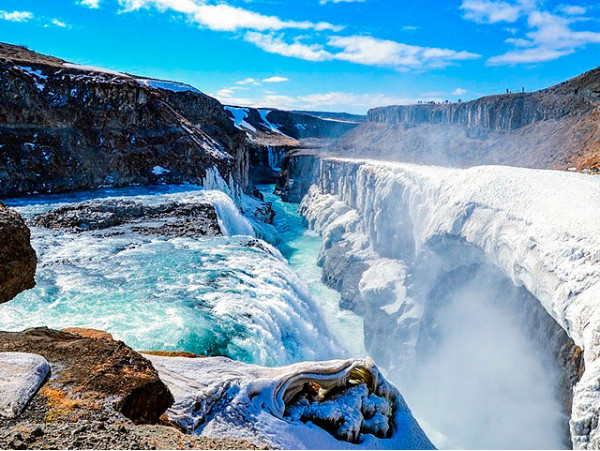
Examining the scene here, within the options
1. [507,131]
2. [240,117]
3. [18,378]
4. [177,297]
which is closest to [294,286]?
[177,297]

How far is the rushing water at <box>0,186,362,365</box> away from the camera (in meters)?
7.75

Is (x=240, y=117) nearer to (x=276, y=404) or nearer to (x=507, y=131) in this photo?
(x=507, y=131)

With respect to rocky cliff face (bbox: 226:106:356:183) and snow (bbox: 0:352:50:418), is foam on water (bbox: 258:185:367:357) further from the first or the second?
rocky cliff face (bbox: 226:106:356:183)

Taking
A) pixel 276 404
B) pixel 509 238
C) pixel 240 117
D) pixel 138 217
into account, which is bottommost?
pixel 138 217

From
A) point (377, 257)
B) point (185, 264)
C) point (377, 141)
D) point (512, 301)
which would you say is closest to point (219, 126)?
point (377, 141)

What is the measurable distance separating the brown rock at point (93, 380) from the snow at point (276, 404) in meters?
0.42

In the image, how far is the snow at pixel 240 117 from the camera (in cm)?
9122

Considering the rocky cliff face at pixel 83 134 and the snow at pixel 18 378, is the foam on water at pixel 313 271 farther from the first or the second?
the snow at pixel 18 378

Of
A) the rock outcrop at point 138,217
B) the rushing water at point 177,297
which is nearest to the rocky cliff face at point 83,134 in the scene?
the rock outcrop at point 138,217

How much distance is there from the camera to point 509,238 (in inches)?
343

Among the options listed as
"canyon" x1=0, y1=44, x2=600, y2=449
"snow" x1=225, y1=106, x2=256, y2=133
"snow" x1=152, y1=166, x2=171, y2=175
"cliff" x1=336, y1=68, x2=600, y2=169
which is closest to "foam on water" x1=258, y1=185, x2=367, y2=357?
"canyon" x1=0, y1=44, x2=600, y2=449

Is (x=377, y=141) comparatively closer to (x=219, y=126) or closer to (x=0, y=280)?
(x=219, y=126)

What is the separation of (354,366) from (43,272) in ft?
32.3

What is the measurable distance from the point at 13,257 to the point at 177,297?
6.21m
